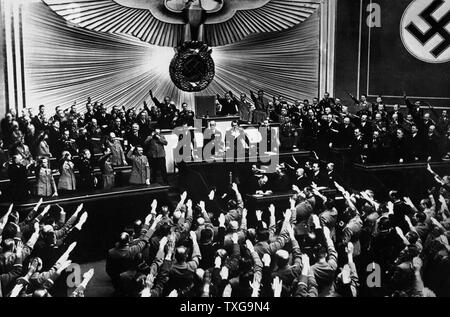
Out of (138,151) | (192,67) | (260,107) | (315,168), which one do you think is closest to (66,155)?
(138,151)

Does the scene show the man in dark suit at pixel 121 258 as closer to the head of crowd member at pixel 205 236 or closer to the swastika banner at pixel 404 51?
the head of crowd member at pixel 205 236

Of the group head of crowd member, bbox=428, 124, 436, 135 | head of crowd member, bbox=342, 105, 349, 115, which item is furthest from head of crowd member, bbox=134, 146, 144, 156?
head of crowd member, bbox=428, 124, 436, 135

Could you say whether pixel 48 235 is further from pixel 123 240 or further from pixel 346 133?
pixel 346 133

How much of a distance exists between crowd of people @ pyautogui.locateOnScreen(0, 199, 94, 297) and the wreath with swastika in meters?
3.57

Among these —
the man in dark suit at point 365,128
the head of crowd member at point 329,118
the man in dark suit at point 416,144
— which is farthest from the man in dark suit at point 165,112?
the man in dark suit at point 416,144

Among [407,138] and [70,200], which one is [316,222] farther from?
[70,200]

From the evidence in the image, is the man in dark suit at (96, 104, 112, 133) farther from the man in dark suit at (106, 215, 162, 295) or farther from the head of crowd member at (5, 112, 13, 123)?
the man in dark suit at (106, 215, 162, 295)

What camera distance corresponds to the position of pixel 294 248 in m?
10.8

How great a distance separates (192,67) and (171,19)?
1.08 m

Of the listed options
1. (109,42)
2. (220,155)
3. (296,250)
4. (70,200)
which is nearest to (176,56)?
(109,42)

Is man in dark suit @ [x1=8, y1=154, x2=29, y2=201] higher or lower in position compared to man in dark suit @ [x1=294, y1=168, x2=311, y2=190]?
higher

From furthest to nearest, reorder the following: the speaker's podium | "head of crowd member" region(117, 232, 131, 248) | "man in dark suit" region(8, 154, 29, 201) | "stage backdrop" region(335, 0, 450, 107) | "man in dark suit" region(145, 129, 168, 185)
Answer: "stage backdrop" region(335, 0, 450, 107), the speaker's podium, "man in dark suit" region(145, 129, 168, 185), "man in dark suit" region(8, 154, 29, 201), "head of crowd member" region(117, 232, 131, 248)

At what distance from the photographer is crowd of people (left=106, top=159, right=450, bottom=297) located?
10.4 meters
